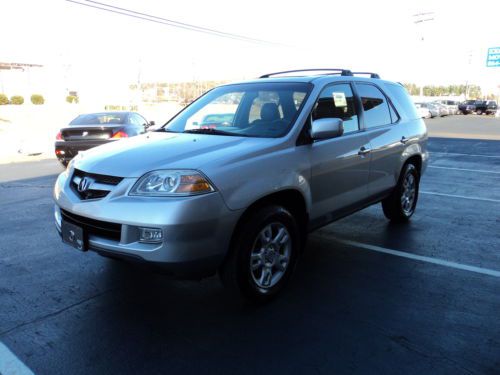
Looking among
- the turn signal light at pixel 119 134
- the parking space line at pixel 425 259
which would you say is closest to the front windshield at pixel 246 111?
the parking space line at pixel 425 259

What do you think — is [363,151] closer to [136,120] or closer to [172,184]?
[172,184]

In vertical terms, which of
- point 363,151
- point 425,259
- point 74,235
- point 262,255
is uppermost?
point 363,151

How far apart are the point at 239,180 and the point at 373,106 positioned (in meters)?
2.51

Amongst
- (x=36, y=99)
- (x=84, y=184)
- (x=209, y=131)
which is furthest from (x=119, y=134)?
(x=36, y=99)

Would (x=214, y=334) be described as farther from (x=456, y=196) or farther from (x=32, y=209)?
(x=456, y=196)

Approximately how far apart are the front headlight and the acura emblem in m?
0.49

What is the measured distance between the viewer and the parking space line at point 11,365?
2.79 meters

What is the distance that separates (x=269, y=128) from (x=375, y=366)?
2142 mm

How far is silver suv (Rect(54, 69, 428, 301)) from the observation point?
3.09 meters

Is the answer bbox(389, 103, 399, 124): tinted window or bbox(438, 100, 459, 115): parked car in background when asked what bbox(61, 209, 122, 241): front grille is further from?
bbox(438, 100, 459, 115): parked car in background

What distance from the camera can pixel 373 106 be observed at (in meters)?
5.12

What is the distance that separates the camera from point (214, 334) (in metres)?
3.23

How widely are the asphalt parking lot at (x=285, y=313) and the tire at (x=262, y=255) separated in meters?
0.18

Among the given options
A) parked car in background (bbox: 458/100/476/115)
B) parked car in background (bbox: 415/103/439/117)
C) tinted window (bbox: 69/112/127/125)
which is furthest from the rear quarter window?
parked car in background (bbox: 458/100/476/115)
